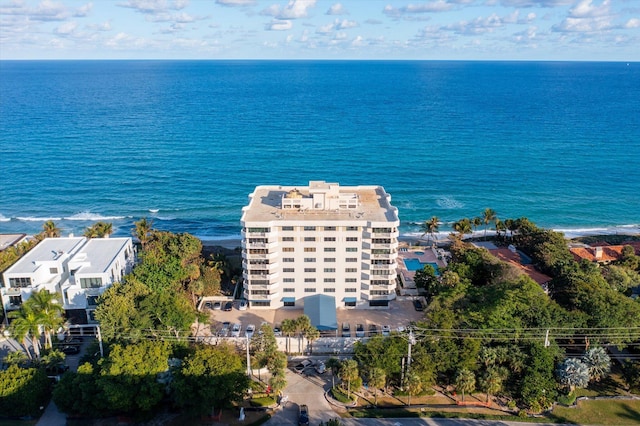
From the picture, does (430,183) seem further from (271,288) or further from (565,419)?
(565,419)

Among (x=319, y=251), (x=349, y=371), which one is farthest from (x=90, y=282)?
(x=349, y=371)

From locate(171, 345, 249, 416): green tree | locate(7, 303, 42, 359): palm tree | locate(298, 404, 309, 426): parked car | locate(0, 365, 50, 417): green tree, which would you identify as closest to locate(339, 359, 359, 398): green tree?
locate(298, 404, 309, 426): parked car

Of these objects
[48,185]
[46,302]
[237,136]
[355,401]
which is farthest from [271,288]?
[237,136]

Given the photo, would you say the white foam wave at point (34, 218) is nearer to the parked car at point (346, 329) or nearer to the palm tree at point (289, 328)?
the palm tree at point (289, 328)

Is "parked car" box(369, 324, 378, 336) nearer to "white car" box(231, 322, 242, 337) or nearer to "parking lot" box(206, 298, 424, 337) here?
"parking lot" box(206, 298, 424, 337)

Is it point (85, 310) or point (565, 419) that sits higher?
point (85, 310)

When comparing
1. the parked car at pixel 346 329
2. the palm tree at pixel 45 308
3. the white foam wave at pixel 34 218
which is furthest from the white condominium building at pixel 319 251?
the white foam wave at pixel 34 218
